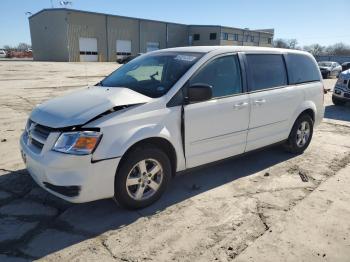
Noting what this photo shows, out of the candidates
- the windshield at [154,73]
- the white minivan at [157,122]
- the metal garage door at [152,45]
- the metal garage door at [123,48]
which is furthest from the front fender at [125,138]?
the metal garage door at [152,45]

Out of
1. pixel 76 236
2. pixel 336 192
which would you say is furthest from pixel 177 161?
pixel 336 192

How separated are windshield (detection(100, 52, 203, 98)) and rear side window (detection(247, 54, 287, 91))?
0.95 metres

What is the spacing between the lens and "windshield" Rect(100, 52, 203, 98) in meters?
3.92

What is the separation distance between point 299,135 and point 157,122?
3.22 metres

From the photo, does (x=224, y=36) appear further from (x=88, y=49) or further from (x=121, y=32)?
(x=88, y=49)

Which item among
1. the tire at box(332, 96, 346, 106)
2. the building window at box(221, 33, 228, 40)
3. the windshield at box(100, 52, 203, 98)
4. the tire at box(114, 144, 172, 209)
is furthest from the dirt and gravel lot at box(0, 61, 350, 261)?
the building window at box(221, 33, 228, 40)

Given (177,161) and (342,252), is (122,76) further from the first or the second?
(342,252)

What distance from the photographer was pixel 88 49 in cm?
4644

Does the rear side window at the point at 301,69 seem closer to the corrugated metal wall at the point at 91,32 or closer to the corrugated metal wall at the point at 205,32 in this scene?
the corrugated metal wall at the point at 91,32

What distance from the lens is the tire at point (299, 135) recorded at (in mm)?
5551

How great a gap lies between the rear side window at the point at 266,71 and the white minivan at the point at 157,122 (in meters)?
0.02

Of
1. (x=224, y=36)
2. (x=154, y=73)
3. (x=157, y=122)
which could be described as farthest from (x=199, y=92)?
(x=224, y=36)

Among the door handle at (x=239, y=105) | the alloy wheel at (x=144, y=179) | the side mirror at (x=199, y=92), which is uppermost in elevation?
the side mirror at (x=199, y=92)

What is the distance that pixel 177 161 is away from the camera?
152 inches
